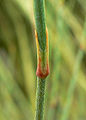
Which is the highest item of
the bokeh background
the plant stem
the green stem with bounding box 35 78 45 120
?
the plant stem

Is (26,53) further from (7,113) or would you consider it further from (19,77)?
(7,113)

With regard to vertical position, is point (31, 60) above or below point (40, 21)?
below

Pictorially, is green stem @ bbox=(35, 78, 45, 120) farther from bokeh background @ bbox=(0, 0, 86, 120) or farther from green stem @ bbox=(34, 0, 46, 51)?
bokeh background @ bbox=(0, 0, 86, 120)

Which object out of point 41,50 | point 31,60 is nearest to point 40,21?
point 41,50

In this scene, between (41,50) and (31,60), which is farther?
(31,60)

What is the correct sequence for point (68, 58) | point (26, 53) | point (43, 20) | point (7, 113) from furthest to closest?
point (26, 53), point (68, 58), point (7, 113), point (43, 20)

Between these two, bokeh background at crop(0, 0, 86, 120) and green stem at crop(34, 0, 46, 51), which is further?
bokeh background at crop(0, 0, 86, 120)

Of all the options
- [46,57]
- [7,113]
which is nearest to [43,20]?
[46,57]

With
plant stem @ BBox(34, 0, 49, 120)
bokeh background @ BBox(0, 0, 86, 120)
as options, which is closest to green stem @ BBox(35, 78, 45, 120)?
plant stem @ BBox(34, 0, 49, 120)

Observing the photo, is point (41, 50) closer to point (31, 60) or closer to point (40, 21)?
point (40, 21)
